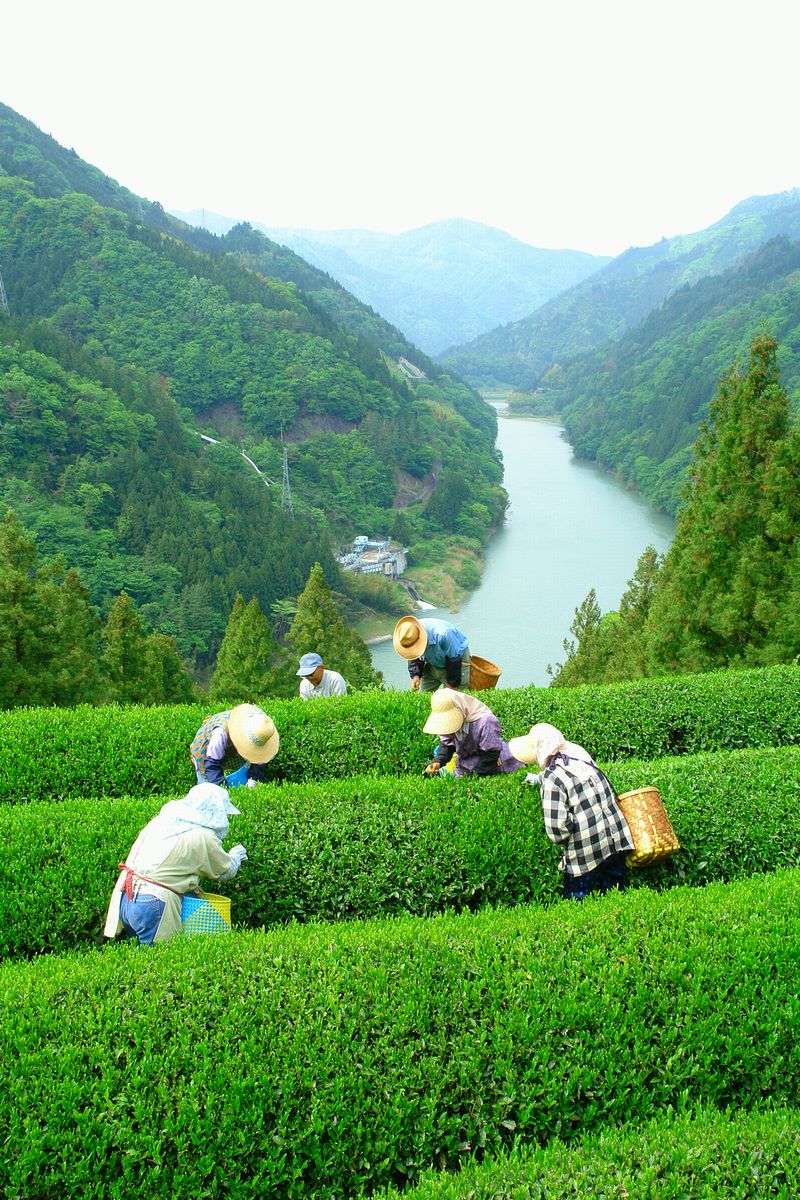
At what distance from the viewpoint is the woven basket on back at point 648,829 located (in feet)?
18.9

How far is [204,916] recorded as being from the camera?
5430mm

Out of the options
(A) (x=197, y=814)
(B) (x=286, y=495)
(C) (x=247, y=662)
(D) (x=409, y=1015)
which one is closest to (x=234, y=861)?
(A) (x=197, y=814)

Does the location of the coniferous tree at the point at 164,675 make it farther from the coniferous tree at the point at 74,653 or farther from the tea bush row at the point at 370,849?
the tea bush row at the point at 370,849

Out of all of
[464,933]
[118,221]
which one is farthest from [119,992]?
[118,221]

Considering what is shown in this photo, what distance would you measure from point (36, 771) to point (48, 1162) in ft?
16.5

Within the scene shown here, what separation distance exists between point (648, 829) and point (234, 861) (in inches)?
123

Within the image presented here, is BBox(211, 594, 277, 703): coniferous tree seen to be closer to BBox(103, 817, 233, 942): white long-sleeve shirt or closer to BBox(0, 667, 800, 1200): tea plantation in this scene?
BBox(0, 667, 800, 1200): tea plantation

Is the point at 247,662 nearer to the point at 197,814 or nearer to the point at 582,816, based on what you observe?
the point at 197,814

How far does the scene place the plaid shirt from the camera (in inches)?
225

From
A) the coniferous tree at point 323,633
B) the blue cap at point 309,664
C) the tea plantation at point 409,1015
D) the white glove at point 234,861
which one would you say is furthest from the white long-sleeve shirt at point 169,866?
the coniferous tree at point 323,633

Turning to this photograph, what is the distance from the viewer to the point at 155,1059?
13.7 ft

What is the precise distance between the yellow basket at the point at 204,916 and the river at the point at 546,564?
133 feet

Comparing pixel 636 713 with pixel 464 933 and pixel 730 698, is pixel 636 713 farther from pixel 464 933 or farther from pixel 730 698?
pixel 464 933

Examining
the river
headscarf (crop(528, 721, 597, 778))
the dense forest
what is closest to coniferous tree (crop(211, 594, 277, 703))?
the dense forest
